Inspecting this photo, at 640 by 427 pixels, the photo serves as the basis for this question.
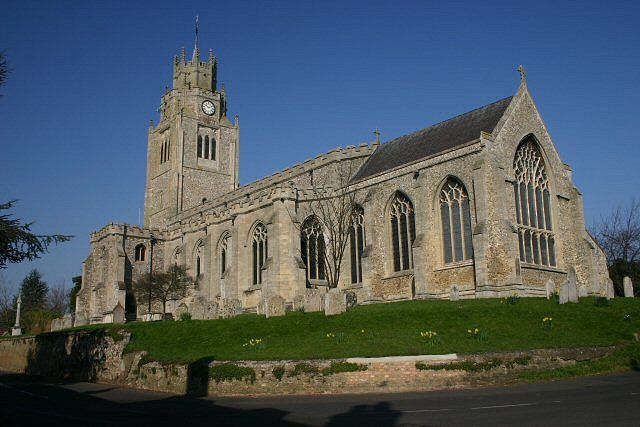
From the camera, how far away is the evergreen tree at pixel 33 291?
281 feet

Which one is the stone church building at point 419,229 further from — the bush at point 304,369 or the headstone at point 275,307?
the bush at point 304,369

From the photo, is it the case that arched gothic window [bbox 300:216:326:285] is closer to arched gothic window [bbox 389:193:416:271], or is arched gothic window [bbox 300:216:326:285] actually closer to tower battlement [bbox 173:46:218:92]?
arched gothic window [bbox 389:193:416:271]

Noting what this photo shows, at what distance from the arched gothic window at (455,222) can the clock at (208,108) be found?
40961 millimetres

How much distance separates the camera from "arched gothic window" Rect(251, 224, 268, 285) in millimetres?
40188

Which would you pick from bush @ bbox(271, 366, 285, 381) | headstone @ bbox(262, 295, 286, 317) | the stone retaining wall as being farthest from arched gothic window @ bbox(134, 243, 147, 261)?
bush @ bbox(271, 366, 285, 381)

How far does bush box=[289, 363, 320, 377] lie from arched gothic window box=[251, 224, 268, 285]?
75.2ft

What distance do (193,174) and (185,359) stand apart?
152ft

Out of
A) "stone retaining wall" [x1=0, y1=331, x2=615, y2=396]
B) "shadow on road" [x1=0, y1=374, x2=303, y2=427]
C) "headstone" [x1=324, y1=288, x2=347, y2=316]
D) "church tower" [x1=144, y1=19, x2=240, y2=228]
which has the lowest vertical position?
"shadow on road" [x1=0, y1=374, x2=303, y2=427]

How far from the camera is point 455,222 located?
3175 centimetres

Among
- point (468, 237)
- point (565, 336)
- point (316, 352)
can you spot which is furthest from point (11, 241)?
point (468, 237)

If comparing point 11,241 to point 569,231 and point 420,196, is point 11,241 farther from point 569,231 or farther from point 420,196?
point 569,231

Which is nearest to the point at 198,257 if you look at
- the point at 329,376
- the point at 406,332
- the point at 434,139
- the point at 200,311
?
the point at 200,311

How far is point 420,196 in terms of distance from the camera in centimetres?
3291

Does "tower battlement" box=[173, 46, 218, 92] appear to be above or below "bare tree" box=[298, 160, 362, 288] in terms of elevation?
above
